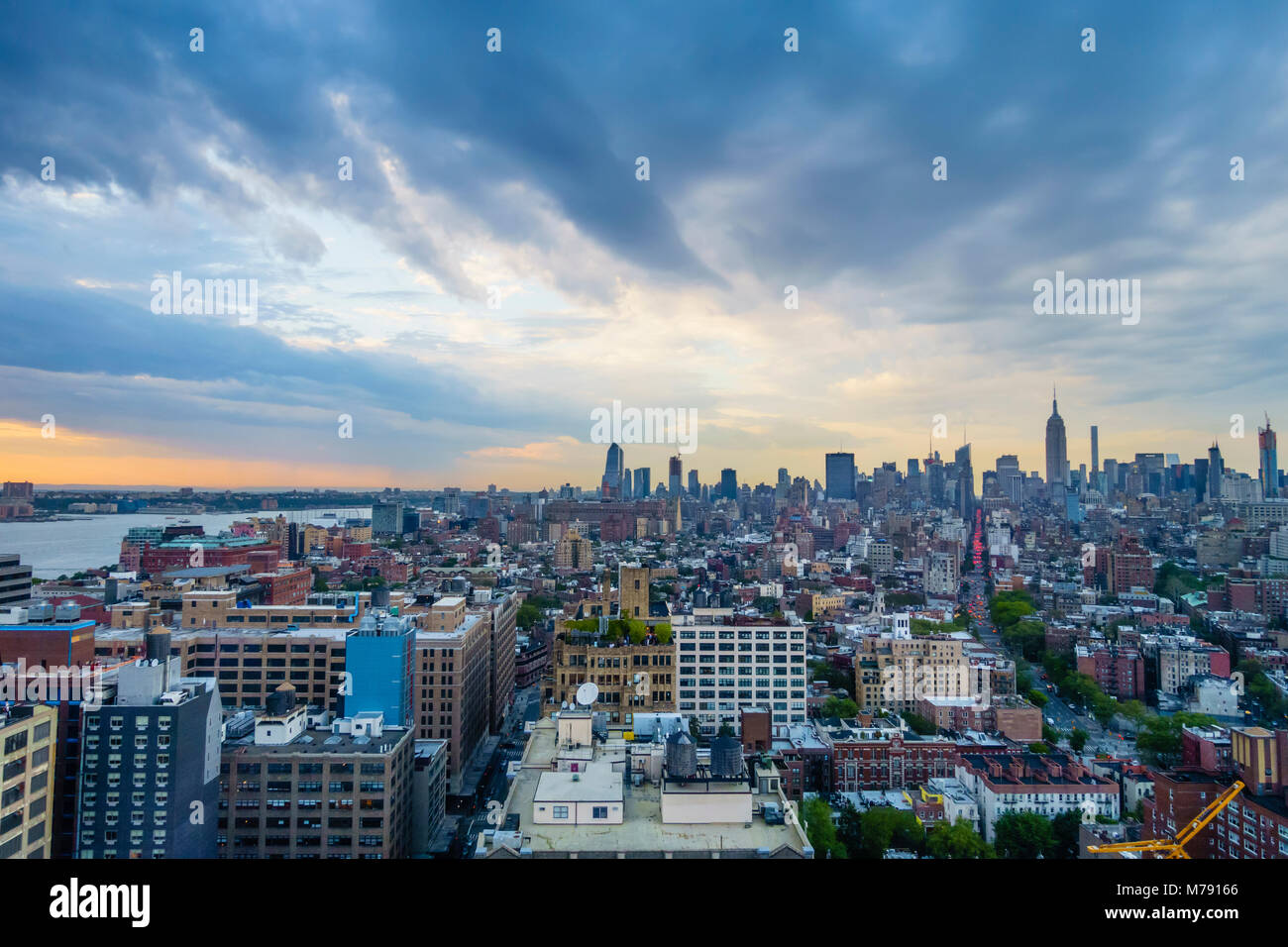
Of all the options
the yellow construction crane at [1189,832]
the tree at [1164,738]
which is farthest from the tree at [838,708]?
the yellow construction crane at [1189,832]

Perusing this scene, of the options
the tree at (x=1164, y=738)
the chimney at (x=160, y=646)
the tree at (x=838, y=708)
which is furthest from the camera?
the tree at (x=838, y=708)

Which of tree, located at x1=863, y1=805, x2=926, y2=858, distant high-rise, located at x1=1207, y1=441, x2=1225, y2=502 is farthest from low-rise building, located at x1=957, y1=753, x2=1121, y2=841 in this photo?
distant high-rise, located at x1=1207, y1=441, x2=1225, y2=502

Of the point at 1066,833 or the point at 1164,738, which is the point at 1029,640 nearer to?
the point at 1164,738

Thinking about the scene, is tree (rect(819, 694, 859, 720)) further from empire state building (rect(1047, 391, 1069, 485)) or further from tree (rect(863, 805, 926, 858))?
empire state building (rect(1047, 391, 1069, 485))

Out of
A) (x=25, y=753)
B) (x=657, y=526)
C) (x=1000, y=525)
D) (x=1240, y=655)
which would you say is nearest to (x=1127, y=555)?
(x=1240, y=655)

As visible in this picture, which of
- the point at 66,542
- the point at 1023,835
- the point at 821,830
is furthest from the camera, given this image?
the point at 66,542

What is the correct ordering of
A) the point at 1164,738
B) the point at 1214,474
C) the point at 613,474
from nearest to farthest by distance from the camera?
1. the point at 1164,738
2. the point at 1214,474
3. the point at 613,474

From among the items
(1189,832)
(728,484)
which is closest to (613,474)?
(728,484)

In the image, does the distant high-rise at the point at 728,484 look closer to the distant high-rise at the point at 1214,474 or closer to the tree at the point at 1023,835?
the distant high-rise at the point at 1214,474
